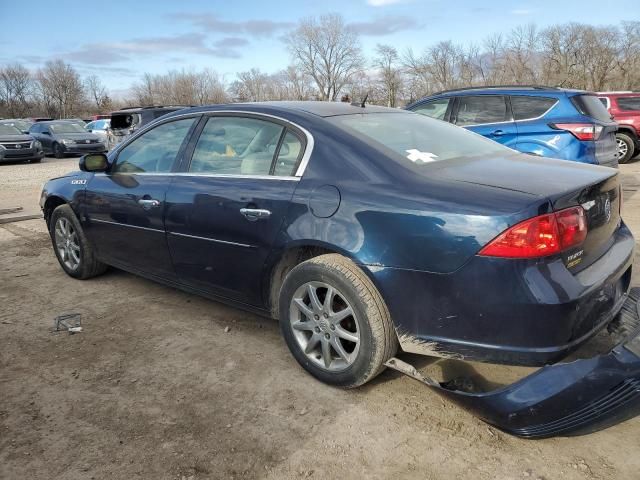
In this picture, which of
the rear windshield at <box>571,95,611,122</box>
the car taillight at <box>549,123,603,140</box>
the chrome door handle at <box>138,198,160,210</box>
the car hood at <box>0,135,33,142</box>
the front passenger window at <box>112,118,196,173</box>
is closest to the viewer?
the chrome door handle at <box>138,198,160,210</box>

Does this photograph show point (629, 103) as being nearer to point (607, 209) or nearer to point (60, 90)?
point (607, 209)

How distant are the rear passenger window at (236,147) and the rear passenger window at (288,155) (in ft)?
0.21

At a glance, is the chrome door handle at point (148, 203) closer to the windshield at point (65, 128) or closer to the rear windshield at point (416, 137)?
the rear windshield at point (416, 137)

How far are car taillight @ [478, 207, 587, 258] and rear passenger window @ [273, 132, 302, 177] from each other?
4.02 feet

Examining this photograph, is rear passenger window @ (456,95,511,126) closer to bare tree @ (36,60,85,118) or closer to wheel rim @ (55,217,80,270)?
wheel rim @ (55,217,80,270)

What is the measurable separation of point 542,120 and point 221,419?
568 cm

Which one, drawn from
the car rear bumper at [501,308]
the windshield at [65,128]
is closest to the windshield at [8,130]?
the windshield at [65,128]

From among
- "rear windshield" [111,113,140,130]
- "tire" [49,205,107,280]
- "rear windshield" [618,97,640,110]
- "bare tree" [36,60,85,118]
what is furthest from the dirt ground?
"bare tree" [36,60,85,118]

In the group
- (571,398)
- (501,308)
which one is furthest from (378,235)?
(571,398)

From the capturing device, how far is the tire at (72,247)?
4547mm

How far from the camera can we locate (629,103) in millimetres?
12445

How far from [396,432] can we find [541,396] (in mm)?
704

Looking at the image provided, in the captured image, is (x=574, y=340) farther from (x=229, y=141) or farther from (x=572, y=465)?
(x=229, y=141)

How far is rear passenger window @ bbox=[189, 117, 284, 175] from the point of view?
3111mm
